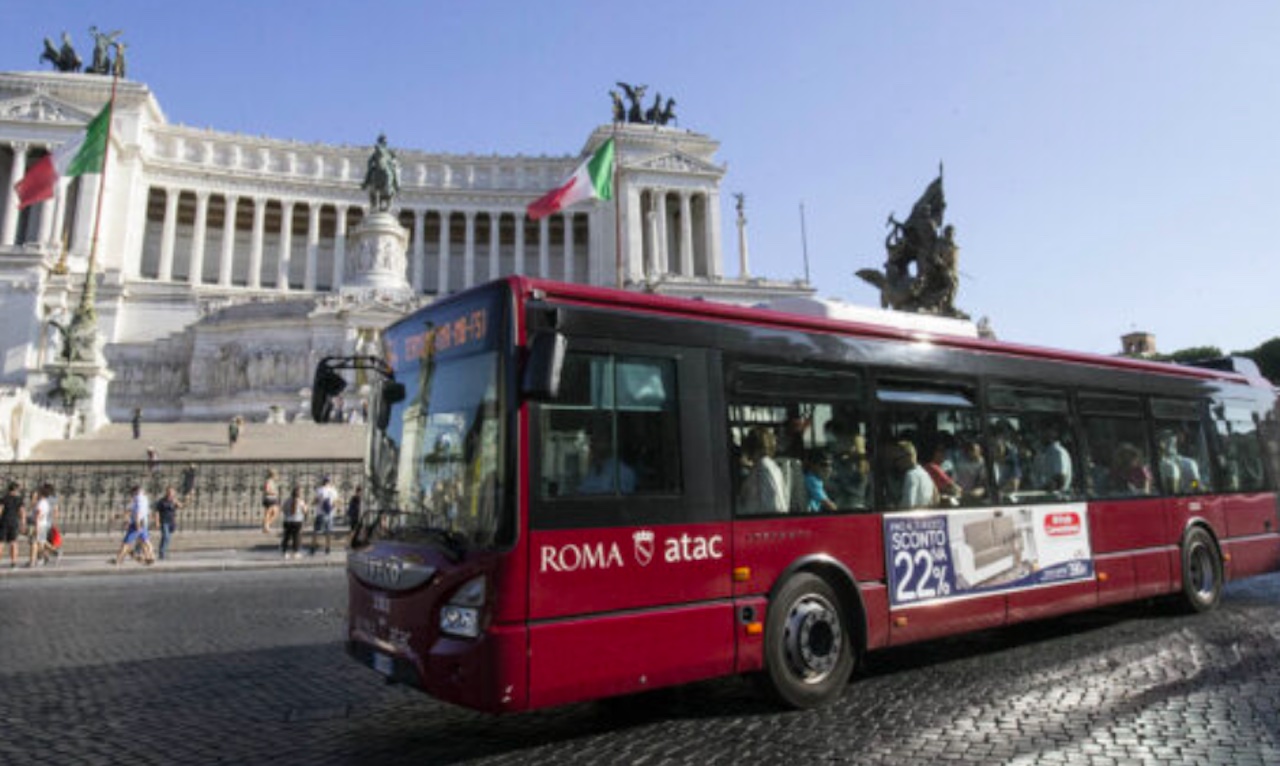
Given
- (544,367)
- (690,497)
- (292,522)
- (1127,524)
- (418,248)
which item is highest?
(418,248)

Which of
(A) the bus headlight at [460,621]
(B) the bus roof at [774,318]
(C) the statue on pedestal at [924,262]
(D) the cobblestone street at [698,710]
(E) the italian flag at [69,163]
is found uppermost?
(E) the italian flag at [69,163]

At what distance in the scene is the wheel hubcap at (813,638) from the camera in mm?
5258

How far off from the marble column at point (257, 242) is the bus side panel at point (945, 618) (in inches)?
2734

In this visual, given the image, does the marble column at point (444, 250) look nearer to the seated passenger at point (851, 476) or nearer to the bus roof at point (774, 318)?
the bus roof at point (774, 318)

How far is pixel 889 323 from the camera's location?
741 centimetres

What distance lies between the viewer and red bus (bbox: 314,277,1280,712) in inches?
170

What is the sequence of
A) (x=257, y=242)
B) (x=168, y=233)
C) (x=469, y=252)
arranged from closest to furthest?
(x=168, y=233) < (x=257, y=242) < (x=469, y=252)

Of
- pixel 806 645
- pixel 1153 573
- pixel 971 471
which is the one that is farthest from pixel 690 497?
pixel 1153 573

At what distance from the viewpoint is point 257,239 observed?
6694cm

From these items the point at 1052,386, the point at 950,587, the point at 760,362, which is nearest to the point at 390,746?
the point at 760,362

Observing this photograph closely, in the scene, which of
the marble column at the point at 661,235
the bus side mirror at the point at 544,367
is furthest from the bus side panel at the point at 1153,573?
the marble column at the point at 661,235

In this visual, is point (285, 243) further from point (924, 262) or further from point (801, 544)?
point (801, 544)

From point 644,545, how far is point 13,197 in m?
72.7

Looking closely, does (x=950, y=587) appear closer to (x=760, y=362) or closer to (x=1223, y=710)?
(x=1223, y=710)
